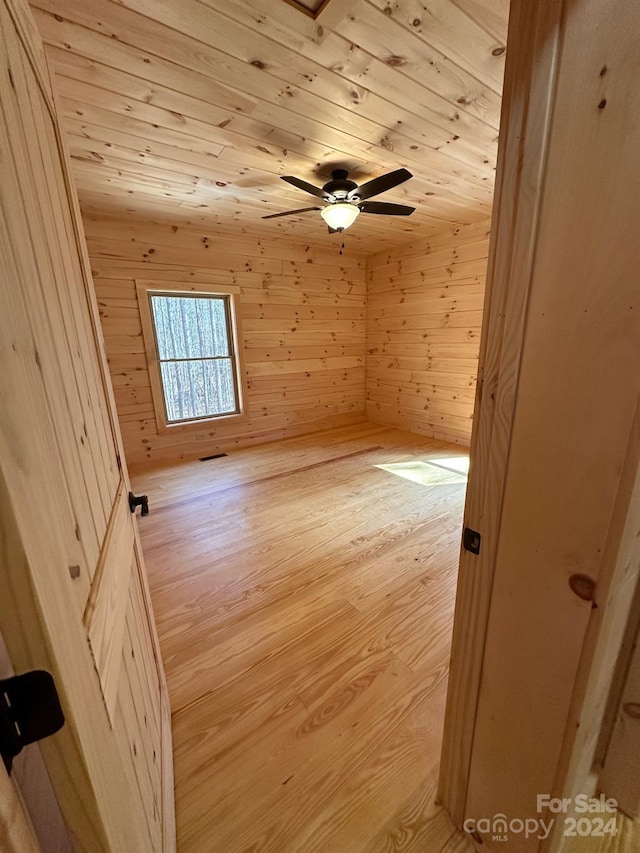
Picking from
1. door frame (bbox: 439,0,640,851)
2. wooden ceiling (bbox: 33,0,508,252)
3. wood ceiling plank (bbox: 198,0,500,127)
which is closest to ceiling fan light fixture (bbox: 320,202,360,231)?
wooden ceiling (bbox: 33,0,508,252)

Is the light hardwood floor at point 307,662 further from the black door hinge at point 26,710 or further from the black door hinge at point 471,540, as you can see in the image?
the black door hinge at point 26,710

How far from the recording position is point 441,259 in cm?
405

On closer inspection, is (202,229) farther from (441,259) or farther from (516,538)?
(516,538)

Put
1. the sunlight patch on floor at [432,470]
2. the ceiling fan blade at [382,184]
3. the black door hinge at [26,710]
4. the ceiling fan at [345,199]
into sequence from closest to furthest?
the black door hinge at [26,710] < the ceiling fan blade at [382,184] < the ceiling fan at [345,199] < the sunlight patch on floor at [432,470]

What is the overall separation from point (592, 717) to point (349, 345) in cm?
472

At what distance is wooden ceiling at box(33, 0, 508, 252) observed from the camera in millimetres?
1267

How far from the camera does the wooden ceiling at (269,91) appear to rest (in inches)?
49.9

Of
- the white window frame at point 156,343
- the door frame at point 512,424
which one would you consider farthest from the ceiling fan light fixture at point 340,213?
the door frame at point 512,424

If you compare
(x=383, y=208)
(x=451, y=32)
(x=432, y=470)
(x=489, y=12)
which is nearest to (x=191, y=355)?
(x=383, y=208)

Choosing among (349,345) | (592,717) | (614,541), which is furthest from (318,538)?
(349,345)

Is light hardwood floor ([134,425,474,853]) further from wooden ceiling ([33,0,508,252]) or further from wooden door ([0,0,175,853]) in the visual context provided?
wooden ceiling ([33,0,508,252])

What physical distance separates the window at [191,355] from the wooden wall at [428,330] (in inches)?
87.5

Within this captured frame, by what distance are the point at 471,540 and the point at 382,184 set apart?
2237 millimetres

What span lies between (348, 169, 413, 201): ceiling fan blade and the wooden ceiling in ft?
0.73
